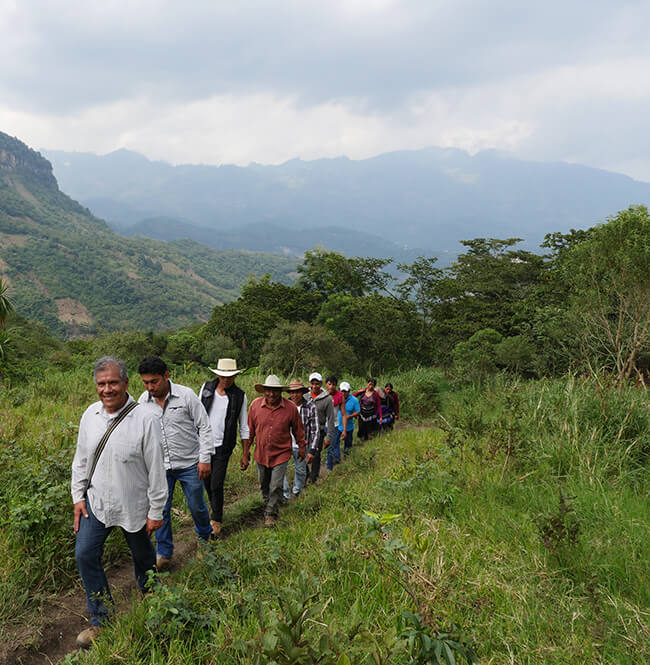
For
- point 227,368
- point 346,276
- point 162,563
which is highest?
point 227,368

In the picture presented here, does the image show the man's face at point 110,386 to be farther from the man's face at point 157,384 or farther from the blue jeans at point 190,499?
the blue jeans at point 190,499

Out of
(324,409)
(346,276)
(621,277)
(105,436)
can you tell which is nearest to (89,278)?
(346,276)

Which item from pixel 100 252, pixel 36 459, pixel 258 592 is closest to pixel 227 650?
pixel 258 592

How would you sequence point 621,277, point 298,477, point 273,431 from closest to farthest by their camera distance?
1. point 273,431
2. point 298,477
3. point 621,277

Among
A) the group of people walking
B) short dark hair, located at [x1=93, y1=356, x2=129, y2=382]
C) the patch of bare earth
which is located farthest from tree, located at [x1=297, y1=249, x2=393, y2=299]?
the patch of bare earth

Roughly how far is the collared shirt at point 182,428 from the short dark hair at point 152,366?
0.23 m

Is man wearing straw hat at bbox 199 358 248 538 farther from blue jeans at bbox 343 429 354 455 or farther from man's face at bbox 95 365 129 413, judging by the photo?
blue jeans at bbox 343 429 354 455

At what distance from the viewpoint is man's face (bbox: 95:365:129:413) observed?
2.75 metres

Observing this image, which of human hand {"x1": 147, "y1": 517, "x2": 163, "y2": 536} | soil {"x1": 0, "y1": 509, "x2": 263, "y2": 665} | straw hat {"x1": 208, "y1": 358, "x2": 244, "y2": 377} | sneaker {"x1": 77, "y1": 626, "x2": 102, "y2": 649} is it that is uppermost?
straw hat {"x1": 208, "y1": 358, "x2": 244, "y2": 377}

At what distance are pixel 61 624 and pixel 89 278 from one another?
13618cm

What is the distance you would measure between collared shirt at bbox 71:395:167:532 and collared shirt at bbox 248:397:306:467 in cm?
183

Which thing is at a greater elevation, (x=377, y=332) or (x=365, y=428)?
(x=365, y=428)

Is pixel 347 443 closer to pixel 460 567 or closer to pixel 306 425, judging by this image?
pixel 306 425

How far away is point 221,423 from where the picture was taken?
4.57m
